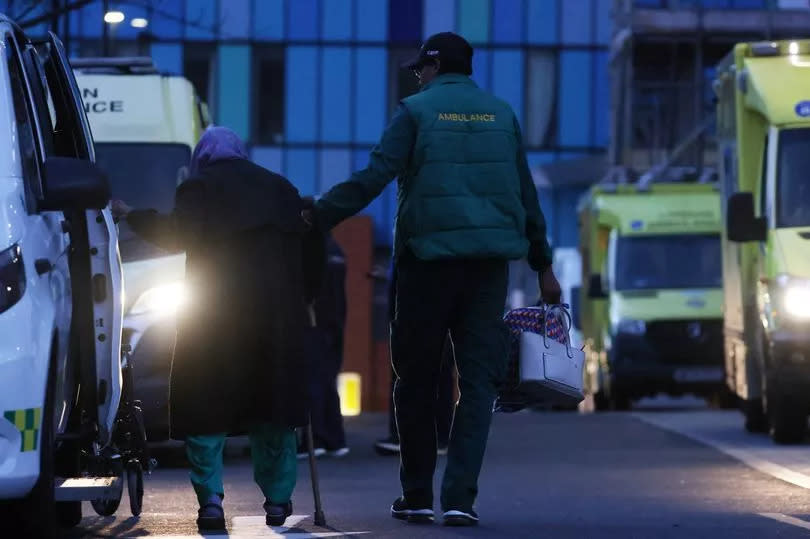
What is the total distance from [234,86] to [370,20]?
3.50 meters

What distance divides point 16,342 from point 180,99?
1053 cm

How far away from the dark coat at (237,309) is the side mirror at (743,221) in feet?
25.0

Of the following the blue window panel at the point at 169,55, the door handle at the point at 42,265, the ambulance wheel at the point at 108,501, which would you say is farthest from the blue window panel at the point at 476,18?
the door handle at the point at 42,265

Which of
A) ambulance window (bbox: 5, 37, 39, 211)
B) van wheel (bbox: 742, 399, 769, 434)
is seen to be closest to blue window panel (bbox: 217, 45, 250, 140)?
van wheel (bbox: 742, 399, 769, 434)

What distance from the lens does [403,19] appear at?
5212 centimetres

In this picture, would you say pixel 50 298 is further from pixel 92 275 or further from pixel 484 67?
pixel 484 67

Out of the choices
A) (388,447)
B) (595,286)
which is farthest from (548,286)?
(595,286)

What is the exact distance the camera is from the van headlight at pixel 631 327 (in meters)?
27.5

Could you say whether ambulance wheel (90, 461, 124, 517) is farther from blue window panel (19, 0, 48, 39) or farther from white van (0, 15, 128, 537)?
blue window panel (19, 0, 48, 39)

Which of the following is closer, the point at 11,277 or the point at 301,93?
the point at 11,277

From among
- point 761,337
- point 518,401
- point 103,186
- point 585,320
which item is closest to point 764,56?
point 761,337

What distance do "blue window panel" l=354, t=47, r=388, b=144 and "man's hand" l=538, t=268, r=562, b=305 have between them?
42201 millimetres

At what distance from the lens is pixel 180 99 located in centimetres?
1778

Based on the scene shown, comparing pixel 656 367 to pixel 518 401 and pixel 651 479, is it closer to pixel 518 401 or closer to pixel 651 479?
pixel 651 479
